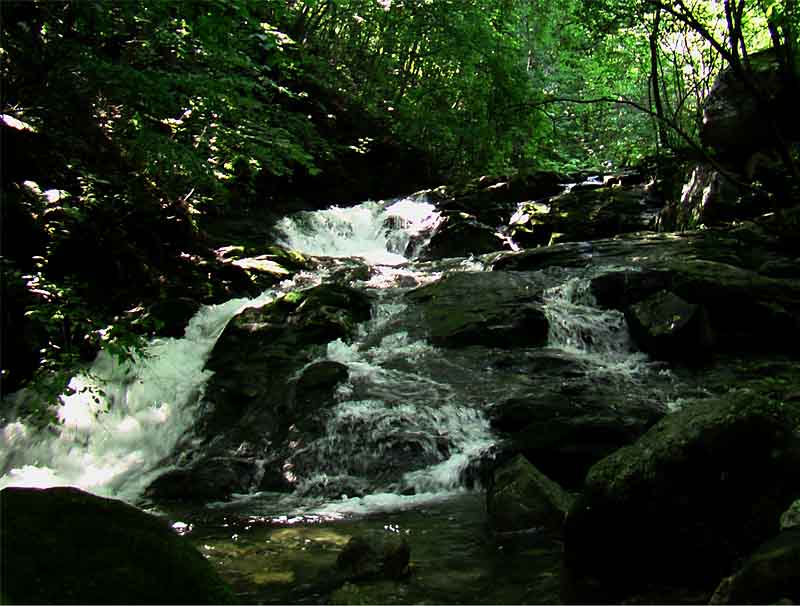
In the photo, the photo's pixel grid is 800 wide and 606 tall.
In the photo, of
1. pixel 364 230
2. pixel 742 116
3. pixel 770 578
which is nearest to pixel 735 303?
pixel 742 116

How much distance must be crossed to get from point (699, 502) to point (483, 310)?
6525 millimetres

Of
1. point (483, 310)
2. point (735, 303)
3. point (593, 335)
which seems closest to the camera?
point (735, 303)

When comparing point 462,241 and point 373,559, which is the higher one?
point 462,241

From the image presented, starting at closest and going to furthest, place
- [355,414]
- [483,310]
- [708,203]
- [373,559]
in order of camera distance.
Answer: [373,559] < [355,414] < [483,310] < [708,203]

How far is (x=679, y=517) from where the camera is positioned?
12.5 ft

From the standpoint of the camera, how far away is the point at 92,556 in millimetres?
2725

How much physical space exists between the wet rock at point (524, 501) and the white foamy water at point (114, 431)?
4.01 meters

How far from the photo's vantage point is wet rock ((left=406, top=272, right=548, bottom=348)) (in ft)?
31.4

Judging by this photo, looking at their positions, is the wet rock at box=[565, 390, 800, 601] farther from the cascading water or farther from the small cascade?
the small cascade

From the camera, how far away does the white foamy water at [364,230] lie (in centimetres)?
1738

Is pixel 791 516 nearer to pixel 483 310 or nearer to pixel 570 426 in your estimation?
pixel 570 426

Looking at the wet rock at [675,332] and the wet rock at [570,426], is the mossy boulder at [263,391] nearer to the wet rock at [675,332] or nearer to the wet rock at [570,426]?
the wet rock at [570,426]

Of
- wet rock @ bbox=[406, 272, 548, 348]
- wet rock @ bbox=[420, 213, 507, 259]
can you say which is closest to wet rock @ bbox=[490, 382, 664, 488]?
wet rock @ bbox=[406, 272, 548, 348]

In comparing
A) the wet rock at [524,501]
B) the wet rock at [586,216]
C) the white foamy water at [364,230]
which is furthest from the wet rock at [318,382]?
the wet rock at [586,216]
